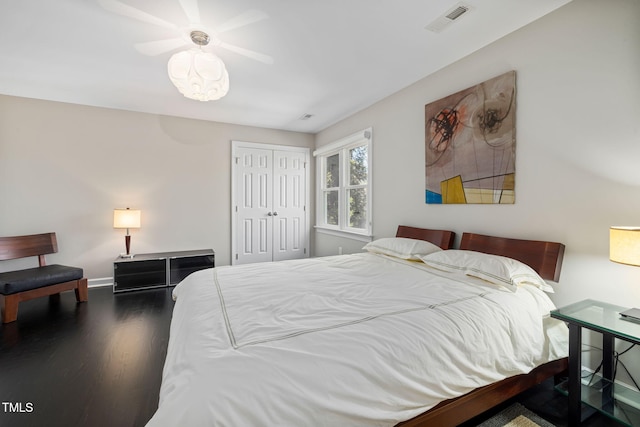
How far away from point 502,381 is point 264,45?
2.82 m

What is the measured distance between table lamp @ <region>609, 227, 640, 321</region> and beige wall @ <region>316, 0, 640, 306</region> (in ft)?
1.12

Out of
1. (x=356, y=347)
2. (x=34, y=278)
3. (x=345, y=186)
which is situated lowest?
(x=34, y=278)

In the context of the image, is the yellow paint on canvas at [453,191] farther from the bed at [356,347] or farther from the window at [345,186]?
the window at [345,186]

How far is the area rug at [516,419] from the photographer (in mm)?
1468

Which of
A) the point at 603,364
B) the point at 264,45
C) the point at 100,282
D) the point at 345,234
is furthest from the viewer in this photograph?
the point at 345,234

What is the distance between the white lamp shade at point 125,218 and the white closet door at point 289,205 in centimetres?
205

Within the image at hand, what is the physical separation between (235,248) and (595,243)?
4.28 metres

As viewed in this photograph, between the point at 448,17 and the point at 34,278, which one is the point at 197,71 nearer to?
the point at 448,17

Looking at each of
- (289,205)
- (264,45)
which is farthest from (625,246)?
(289,205)

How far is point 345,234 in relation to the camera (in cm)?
423

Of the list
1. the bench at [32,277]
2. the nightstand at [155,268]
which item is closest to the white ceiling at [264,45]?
the bench at [32,277]

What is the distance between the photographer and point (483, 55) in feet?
7.68

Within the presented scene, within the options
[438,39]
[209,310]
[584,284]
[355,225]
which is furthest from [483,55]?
[209,310]

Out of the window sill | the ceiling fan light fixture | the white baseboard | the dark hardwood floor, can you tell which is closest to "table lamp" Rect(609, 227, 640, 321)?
the dark hardwood floor
